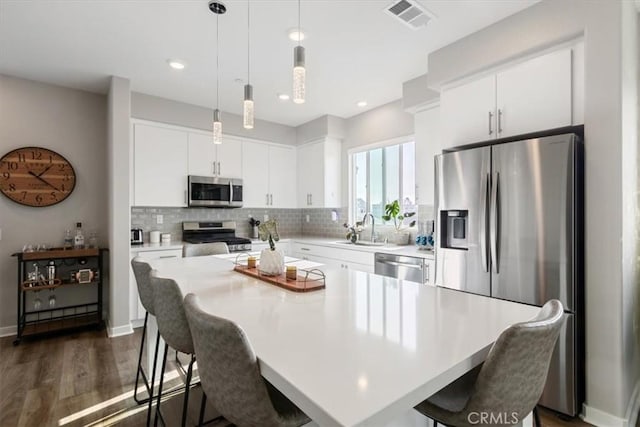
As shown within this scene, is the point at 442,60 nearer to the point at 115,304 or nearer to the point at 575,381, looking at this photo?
the point at 575,381

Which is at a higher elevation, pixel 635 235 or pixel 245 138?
pixel 245 138

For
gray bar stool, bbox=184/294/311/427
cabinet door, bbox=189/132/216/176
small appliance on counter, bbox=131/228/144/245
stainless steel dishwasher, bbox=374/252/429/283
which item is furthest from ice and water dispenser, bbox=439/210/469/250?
small appliance on counter, bbox=131/228/144/245

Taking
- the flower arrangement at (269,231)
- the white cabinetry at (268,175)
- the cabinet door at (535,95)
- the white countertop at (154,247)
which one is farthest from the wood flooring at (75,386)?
the white cabinetry at (268,175)

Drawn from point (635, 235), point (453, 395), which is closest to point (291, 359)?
point (453, 395)

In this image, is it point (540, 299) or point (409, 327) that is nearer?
point (409, 327)

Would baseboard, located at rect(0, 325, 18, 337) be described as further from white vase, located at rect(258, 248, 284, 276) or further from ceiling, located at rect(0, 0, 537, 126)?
white vase, located at rect(258, 248, 284, 276)

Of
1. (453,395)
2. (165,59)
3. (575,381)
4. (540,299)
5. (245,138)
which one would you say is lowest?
(575,381)

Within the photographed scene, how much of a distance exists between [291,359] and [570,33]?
2.46 m

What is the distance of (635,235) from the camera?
6.70 feet

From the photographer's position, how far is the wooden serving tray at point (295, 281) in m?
1.63

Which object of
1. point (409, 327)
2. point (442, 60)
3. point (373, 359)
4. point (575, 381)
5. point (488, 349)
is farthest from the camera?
point (442, 60)

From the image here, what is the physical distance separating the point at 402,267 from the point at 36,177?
12.7ft

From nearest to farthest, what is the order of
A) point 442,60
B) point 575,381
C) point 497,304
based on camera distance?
point 497,304 < point 575,381 < point 442,60

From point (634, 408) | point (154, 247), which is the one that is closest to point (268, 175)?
point (154, 247)
